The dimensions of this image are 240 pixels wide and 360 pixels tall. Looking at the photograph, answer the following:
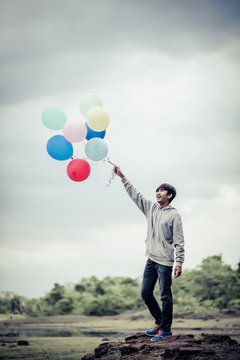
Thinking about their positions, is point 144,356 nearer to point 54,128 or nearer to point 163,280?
point 163,280

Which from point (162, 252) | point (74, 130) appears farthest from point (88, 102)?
point (162, 252)

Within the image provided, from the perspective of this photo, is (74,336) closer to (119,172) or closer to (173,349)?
(119,172)

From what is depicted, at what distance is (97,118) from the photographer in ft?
18.6

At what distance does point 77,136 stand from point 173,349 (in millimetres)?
2951

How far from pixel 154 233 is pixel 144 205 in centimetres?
46

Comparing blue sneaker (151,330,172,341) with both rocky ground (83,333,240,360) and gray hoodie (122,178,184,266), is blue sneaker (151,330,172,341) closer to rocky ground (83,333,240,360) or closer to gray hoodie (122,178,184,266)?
rocky ground (83,333,240,360)

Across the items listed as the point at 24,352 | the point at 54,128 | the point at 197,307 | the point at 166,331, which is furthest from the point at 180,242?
the point at 197,307

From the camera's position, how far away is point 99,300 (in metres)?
16.6

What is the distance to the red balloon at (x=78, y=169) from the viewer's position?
5.53m

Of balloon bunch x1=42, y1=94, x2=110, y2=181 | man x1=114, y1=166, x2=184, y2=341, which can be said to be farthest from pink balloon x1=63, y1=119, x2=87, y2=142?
man x1=114, y1=166, x2=184, y2=341

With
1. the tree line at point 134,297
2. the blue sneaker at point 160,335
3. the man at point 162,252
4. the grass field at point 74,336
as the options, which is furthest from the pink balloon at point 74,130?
the tree line at point 134,297

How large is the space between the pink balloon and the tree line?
1023 centimetres

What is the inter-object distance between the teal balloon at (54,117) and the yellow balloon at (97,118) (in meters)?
0.45

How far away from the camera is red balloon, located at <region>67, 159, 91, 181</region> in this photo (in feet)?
18.1
